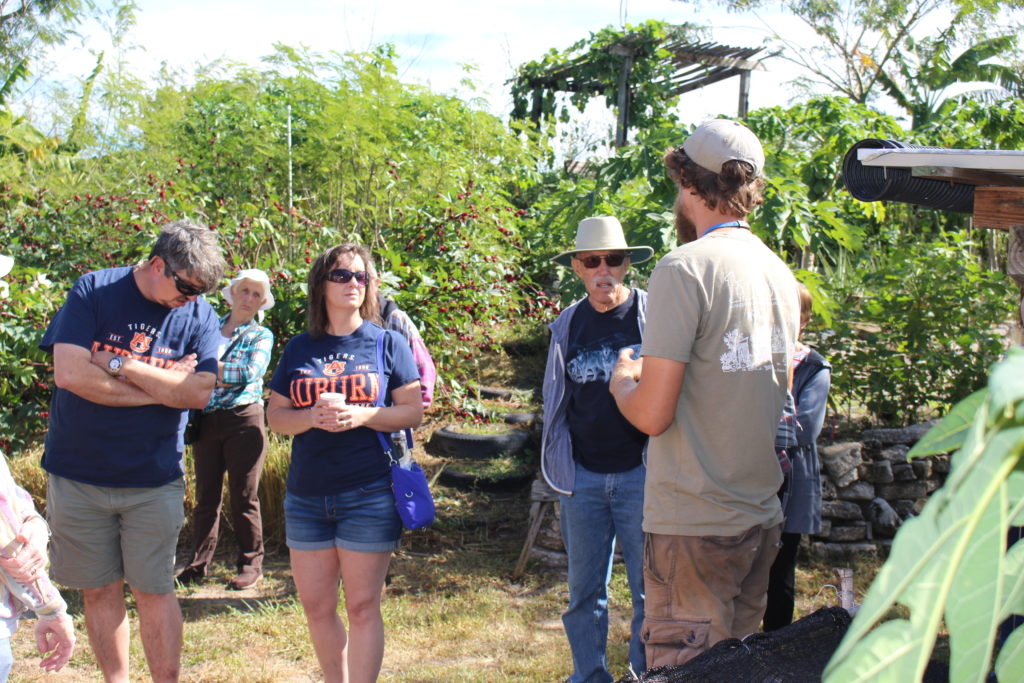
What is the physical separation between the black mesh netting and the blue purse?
143 centimetres

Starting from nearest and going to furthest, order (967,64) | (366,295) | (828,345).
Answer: (366,295) < (828,345) < (967,64)

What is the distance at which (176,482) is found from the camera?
3.37 metres

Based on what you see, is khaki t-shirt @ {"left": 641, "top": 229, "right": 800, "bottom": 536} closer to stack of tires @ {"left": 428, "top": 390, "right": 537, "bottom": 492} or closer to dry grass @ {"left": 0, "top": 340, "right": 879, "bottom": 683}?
dry grass @ {"left": 0, "top": 340, "right": 879, "bottom": 683}

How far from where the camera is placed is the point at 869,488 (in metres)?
5.41

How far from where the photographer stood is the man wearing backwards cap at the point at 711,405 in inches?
88.8

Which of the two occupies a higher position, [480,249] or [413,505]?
[480,249]

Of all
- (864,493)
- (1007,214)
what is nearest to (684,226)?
(1007,214)

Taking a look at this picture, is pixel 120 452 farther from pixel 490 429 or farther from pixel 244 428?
pixel 490 429

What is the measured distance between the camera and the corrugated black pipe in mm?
2496

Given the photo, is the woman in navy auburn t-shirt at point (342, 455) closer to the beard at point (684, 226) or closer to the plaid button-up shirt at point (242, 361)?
the beard at point (684, 226)

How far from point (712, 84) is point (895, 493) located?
8715 millimetres

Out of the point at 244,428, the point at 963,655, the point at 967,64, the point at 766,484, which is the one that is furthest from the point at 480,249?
the point at 967,64

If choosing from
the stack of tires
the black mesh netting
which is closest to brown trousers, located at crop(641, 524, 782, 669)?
the black mesh netting

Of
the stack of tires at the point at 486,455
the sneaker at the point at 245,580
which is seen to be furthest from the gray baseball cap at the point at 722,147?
the stack of tires at the point at 486,455
